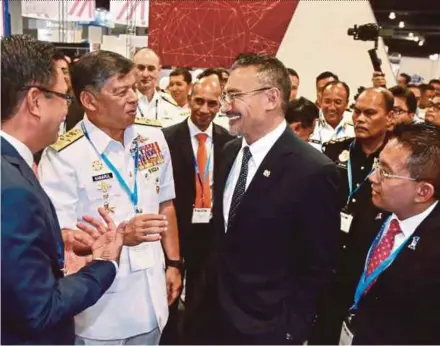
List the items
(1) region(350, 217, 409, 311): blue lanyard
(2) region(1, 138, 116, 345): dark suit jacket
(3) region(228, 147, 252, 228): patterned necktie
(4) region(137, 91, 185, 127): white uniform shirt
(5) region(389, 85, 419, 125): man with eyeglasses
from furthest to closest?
(4) region(137, 91, 185, 127): white uniform shirt, (5) region(389, 85, 419, 125): man with eyeglasses, (3) region(228, 147, 252, 228): patterned necktie, (1) region(350, 217, 409, 311): blue lanyard, (2) region(1, 138, 116, 345): dark suit jacket

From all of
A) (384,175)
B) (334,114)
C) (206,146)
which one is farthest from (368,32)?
(384,175)

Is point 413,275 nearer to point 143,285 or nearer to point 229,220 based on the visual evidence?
point 229,220

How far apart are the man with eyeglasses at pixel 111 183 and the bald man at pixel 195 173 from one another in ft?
2.86

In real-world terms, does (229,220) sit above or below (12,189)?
below

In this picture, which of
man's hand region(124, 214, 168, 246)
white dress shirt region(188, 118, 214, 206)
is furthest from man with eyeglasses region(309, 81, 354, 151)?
man's hand region(124, 214, 168, 246)

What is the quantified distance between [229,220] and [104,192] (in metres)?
0.48

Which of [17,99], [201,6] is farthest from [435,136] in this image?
[201,6]

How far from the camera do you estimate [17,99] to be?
1.16 metres

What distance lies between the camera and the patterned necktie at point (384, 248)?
1670 millimetres

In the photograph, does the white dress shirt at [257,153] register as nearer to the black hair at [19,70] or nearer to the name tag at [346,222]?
the name tag at [346,222]

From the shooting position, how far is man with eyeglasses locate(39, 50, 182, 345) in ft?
5.82

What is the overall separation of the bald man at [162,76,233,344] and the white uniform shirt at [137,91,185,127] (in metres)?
1.22

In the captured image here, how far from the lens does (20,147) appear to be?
1.17m

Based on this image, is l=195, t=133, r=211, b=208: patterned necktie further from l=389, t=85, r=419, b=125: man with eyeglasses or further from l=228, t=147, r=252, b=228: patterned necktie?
l=389, t=85, r=419, b=125: man with eyeglasses
